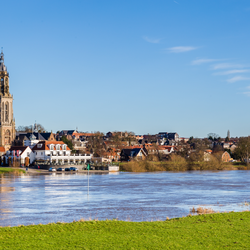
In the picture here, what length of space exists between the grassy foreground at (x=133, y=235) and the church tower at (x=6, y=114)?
409ft

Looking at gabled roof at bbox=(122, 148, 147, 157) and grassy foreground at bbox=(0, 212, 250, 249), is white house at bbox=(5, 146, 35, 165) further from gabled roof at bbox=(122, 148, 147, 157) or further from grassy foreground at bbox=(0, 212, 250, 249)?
grassy foreground at bbox=(0, 212, 250, 249)

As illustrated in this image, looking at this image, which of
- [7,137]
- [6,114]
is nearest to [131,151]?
[7,137]

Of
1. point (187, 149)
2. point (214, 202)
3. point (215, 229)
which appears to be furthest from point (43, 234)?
point (187, 149)

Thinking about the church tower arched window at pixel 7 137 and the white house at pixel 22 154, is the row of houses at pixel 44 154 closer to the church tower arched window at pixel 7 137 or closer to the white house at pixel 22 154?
the white house at pixel 22 154

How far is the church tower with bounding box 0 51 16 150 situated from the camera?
144375mm

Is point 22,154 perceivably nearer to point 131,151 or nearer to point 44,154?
point 44,154

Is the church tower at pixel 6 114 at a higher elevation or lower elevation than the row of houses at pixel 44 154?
higher

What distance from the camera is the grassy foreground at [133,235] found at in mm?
17516

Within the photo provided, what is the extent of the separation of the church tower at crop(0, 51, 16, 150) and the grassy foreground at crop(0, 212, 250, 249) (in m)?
125

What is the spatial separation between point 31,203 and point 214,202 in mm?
17606

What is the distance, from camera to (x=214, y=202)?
4112 cm

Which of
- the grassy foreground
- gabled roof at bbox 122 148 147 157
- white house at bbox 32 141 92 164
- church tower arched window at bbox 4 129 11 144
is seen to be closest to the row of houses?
white house at bbox 32 141 92 164

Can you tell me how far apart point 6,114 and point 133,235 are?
443ft

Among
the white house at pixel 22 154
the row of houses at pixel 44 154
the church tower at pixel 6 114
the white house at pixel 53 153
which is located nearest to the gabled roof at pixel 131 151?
the white house at pixel 53 153
